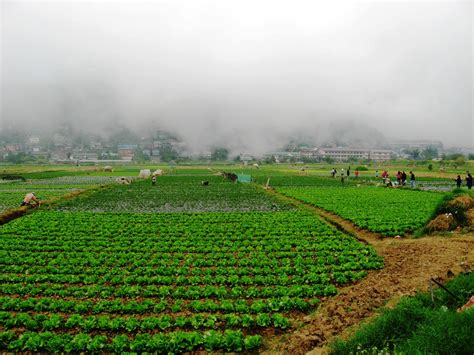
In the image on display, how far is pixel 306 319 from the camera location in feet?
31.4

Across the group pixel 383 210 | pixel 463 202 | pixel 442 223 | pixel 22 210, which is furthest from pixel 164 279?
pixel 22 210

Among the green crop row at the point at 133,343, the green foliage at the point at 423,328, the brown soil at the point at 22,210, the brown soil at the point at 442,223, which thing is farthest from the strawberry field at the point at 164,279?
the brown soil at the point at 442,223

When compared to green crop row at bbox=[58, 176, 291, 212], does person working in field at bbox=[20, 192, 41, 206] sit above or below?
above

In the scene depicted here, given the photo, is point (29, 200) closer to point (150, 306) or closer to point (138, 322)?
point (150, 306)

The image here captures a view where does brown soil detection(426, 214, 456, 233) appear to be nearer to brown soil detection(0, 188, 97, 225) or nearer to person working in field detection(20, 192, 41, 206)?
brown soil detection(0, 188, 97, 225)

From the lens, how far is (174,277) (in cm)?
1271

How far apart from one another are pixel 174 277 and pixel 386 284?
732cm

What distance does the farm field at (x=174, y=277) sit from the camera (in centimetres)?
873

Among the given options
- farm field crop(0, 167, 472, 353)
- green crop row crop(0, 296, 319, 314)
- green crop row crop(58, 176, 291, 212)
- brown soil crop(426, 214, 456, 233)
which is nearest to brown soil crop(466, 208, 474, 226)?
brown soil crop(426, 214, 456, 233)

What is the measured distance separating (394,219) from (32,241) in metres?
21.1

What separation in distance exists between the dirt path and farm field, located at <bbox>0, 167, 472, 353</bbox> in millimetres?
224

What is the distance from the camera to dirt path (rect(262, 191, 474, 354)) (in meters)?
8.57

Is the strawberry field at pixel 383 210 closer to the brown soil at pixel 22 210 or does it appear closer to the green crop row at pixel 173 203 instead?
the green crop row at pixel 173 203

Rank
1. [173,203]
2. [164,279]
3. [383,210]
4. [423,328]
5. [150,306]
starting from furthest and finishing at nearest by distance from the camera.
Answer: [173,203]
[383,210]
[164,279]
[150,306]
[423,328]
